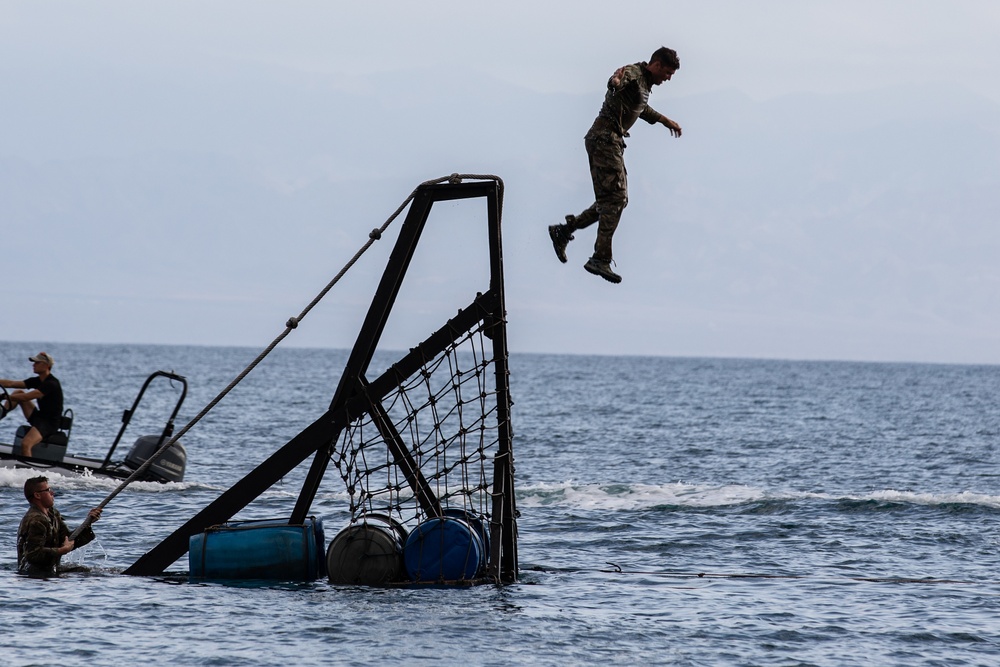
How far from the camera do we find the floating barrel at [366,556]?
46.3 ft

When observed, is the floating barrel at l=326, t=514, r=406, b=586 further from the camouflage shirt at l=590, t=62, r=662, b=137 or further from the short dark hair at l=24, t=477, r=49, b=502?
the camouflage shirt at l=590, t=62, r=662, b=137

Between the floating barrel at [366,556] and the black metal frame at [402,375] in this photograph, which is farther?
the floating barrel at [366,556]

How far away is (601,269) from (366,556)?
4.31m

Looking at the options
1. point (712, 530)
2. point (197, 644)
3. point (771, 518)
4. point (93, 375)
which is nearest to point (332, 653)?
point (197, 644)

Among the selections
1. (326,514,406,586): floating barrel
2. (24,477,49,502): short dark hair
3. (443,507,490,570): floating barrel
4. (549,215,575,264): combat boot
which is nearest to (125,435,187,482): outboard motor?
(24,477,49,502): short dark hair

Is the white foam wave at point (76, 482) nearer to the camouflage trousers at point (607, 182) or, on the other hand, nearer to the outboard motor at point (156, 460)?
the outboard motor at point (156, 460)

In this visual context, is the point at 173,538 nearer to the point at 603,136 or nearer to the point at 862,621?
the point at 603,136

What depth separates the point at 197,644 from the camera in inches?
482

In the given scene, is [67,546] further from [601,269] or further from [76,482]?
[76,482]

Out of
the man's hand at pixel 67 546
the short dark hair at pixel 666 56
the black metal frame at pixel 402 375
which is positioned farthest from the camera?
the man's hand at pixel 67 546

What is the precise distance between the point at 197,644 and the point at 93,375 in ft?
326

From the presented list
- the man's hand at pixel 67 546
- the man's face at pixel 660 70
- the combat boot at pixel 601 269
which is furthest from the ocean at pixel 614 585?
the man's face at pixel 660 70

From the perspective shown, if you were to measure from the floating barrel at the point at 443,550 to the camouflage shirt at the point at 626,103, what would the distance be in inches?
182

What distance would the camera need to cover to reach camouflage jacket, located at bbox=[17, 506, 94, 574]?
14.6 m
